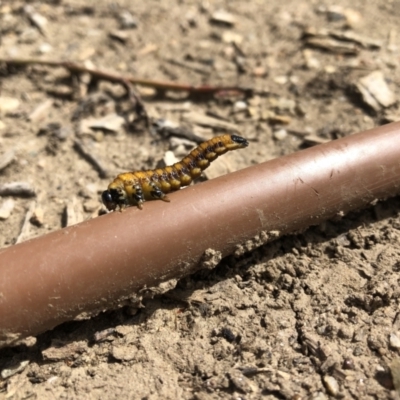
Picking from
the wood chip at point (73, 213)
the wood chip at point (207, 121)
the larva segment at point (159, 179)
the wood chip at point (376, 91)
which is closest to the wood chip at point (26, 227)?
the wood chip at point (73, 213)

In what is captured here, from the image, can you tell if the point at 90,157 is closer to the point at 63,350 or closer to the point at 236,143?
the point at 236,143

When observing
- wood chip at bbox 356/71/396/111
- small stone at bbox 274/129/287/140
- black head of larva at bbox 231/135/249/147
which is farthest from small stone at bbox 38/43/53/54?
wood chip at bbox 356/71/396/111

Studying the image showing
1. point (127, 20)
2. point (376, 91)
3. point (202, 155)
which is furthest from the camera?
point (127, 20)

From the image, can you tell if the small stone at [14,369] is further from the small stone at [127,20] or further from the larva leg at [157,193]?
the small stone at [127,20]

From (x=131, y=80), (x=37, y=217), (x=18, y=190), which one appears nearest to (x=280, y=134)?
(x=131, y=80)

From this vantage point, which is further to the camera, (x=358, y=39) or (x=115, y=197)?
(x=358, y=39)

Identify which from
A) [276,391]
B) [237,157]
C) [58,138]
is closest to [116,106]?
[58,138]

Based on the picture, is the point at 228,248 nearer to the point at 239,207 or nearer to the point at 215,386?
the point at 239,207

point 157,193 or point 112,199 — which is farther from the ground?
point 157,193
